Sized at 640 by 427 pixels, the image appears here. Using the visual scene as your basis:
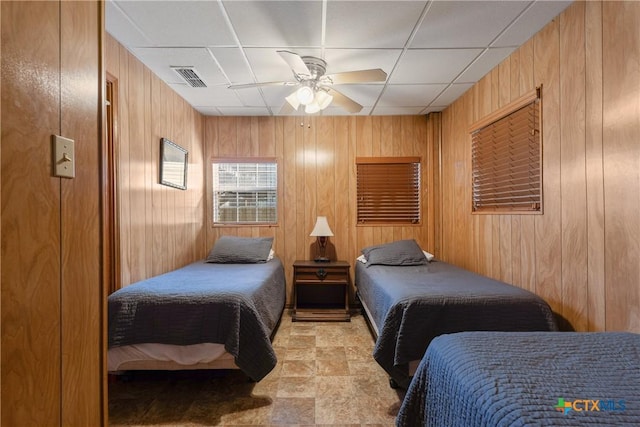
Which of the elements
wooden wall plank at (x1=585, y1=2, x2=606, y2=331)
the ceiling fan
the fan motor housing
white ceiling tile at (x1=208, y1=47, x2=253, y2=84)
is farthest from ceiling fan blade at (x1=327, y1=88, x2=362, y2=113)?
wooden wall plank at (x1=585, y1=2, x2=606, y2=331)

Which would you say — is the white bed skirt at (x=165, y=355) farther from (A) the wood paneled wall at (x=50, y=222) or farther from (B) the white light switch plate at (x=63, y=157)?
(B) the white light switch plate at (x=63, y=157)

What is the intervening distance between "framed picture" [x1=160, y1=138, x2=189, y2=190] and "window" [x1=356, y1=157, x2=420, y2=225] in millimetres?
2023

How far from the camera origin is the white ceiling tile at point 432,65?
7.56 ft

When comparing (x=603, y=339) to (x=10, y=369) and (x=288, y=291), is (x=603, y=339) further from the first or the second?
(x=288, y=291)

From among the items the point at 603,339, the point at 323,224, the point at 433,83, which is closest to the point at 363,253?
the point at 323,224

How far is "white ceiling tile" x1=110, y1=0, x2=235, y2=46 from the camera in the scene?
5.81 feet

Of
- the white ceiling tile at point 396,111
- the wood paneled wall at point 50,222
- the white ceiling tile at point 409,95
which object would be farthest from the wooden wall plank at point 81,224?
the white ceiling tile at point 396,111

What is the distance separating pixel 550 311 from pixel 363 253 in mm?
2003

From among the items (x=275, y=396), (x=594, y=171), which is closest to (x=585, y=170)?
(x=594, y=171)

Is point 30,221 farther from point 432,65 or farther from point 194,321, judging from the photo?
point 432,65

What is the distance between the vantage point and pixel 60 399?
77 centimetres

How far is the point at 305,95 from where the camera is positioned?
2342 mm

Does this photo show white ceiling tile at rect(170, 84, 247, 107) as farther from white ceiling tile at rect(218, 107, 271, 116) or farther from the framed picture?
the framed picture

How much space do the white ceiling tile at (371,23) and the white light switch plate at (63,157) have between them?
5.21 feet
